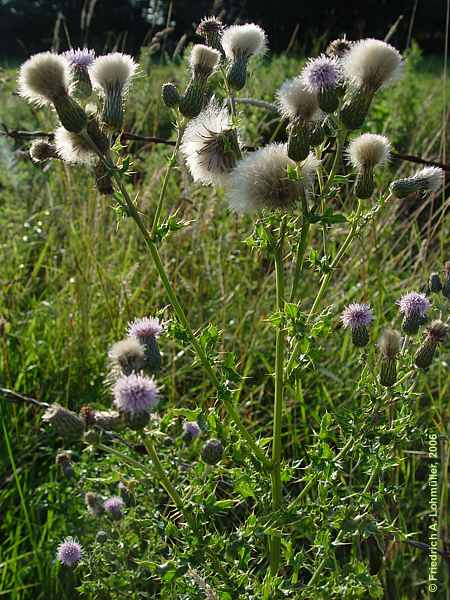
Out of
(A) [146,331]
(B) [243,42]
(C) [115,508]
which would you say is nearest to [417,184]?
(B) [243,42]

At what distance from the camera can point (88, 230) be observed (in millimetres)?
2789

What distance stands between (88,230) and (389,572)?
1.69m

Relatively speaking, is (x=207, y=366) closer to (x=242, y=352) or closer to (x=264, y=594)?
(x=264, y=594)

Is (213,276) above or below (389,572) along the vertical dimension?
above

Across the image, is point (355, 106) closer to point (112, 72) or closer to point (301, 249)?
point (301, 249)

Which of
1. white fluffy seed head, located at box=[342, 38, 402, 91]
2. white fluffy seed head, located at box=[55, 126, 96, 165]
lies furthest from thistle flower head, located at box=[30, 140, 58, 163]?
white fluffy seed head, located at box=[342, 38, 402, 91]

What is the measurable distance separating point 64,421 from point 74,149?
0.50 meters

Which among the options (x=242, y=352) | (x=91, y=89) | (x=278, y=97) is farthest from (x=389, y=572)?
(x=91, y=89)

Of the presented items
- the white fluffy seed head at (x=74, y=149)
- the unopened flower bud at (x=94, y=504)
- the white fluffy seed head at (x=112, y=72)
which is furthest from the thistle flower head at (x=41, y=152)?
the unopened flower bud at (x=94, y=504)

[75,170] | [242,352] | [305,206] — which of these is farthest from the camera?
[75,170]

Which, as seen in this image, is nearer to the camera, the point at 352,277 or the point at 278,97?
the point at 278,97

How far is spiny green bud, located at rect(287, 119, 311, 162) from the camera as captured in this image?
118 cm

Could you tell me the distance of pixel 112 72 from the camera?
1306 millimetres

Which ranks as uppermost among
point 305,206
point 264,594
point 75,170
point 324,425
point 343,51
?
point 75,170
